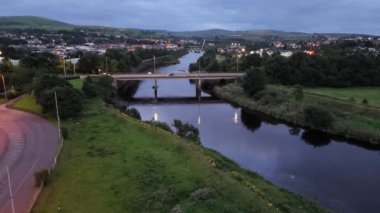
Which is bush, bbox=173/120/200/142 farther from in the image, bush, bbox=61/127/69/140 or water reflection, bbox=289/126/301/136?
water reflection, bbox=289/126/301/136

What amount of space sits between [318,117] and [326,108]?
22.5 ft

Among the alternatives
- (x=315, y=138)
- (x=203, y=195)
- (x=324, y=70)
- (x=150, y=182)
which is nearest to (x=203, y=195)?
(x=203, y=195)

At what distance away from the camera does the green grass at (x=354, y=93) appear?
70419 mm

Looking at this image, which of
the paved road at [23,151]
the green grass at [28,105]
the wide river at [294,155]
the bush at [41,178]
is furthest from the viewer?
the green grass at [28,105]

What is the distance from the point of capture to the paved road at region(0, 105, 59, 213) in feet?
97.2

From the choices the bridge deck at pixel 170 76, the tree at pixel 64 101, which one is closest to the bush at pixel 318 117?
the tree at pixel 64 101

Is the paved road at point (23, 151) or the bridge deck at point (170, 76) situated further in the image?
the bridge deck at point (170, 76)

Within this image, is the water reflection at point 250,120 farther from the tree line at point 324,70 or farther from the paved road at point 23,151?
the paved road at point 23,151

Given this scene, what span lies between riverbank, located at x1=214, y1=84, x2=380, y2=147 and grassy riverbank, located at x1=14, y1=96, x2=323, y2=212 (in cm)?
2452

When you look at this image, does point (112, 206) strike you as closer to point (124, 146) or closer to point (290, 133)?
point (124, 146)

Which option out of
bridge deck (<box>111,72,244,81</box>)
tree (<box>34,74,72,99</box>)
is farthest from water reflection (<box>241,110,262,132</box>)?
tree (<box>34,74,72,99</box>)

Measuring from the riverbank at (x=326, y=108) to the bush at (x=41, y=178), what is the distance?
39055mm

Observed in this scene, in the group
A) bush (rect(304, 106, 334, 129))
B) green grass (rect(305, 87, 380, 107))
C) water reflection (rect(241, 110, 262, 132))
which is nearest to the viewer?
bush (rect(304, 106, 334, 129))

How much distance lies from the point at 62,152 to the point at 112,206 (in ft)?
44.1
